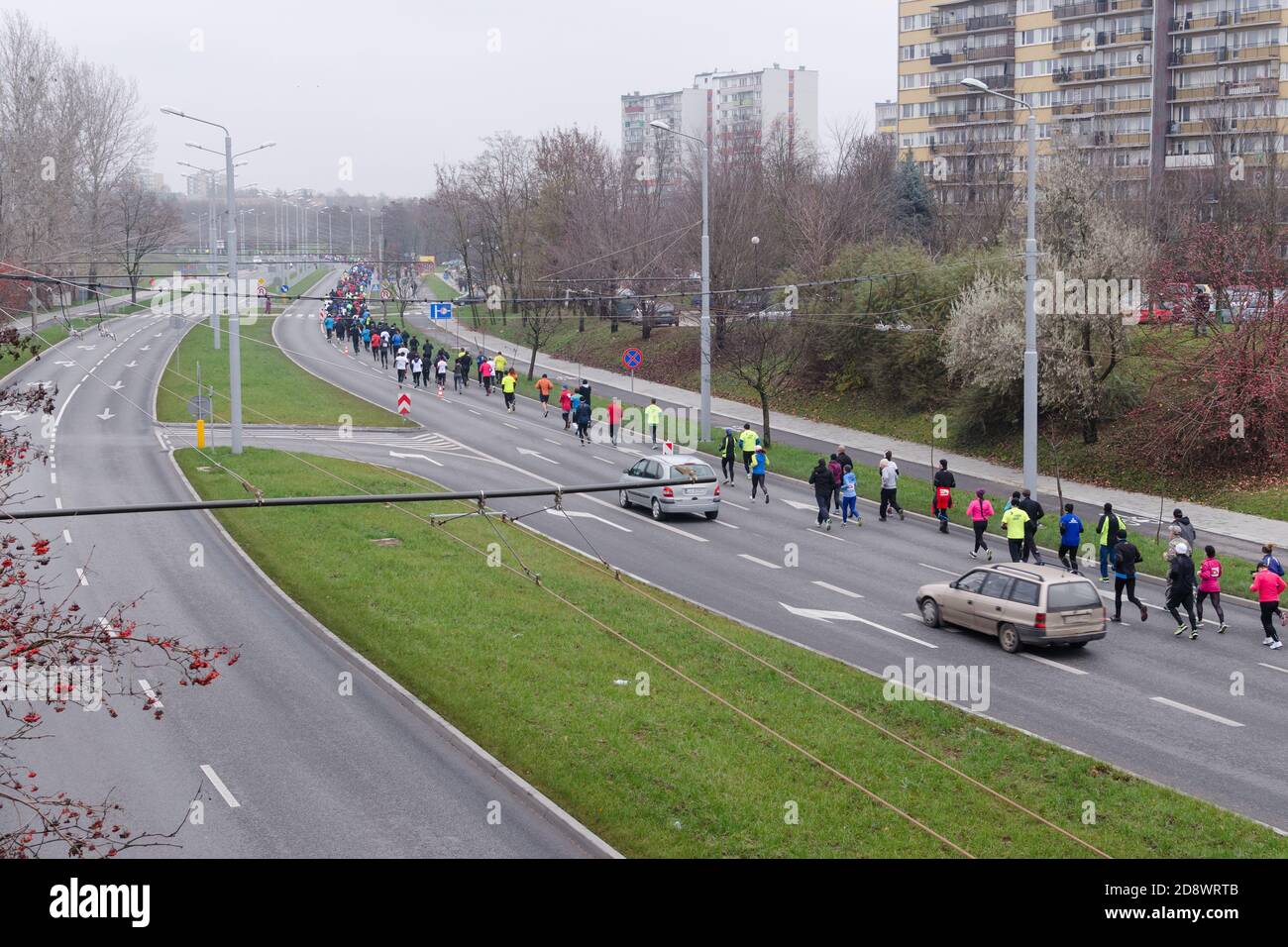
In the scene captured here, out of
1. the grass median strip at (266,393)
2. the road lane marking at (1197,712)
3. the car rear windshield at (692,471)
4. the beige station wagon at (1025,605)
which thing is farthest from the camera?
the grass median strip at (266,393)

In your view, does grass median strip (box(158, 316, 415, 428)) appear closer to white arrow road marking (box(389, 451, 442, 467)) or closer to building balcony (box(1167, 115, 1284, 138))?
white arrow road marking (box(389, 451, 442, 467))

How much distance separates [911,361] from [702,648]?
27047mm

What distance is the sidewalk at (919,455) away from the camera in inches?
1119

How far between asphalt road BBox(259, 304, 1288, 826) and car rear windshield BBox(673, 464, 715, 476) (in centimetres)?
116

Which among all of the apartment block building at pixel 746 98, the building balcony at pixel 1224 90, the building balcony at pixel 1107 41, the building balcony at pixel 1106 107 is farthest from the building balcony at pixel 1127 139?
the apartment block building at pixel 746 98

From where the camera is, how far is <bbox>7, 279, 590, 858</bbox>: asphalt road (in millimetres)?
12727

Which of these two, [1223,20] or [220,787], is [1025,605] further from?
[1223,20]

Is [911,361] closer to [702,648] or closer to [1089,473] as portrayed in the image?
[1089,473]

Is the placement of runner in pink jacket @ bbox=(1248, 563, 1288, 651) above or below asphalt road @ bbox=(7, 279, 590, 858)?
above

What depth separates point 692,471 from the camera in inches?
1096

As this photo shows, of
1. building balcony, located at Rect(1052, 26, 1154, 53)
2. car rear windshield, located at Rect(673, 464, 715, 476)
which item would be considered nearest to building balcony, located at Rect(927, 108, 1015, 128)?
building balcony, located at Rect(1052, 26, 1154, 53)

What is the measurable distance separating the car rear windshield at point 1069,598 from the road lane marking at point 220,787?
11743mm

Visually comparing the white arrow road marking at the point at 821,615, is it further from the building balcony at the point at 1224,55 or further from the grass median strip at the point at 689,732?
the building balcony at the point at 1224,55

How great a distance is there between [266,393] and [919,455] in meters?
23.8
